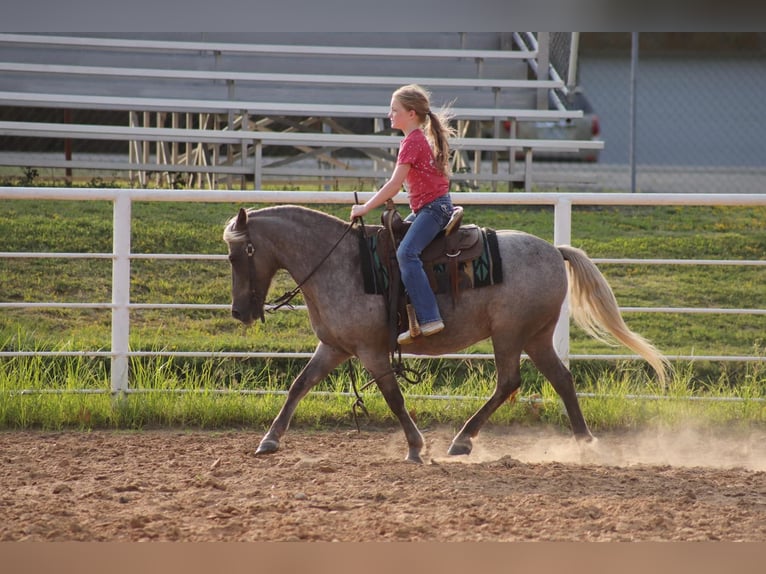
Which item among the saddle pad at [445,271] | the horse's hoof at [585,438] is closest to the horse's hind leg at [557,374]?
the horse's hoof at [585,438]

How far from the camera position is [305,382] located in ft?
16.4

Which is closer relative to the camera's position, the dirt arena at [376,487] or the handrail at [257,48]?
the dirt arena at [376,487]

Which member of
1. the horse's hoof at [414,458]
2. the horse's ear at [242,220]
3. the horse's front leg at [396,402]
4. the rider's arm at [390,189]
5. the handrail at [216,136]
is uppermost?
the handrail at [216,136]

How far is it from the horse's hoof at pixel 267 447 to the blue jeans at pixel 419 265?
1102 millimetres

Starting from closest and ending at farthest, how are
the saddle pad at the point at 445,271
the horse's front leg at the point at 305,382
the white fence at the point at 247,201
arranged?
the saddle pad at the point at 445,271
the horse's front leg at the point at 305,382
the white fence at the point at 247,201

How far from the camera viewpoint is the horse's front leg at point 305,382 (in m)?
5.00

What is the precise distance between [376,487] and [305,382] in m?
0.98

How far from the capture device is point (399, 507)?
3.75 metres

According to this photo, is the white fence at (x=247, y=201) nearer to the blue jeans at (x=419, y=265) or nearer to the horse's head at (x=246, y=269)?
the horse's head at (x=246, y=269)

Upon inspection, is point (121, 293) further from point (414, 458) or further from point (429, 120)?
point (429, 120)

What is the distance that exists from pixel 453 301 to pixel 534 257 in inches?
21.1

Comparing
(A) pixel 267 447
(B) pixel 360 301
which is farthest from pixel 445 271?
(A) pixel 267 447
